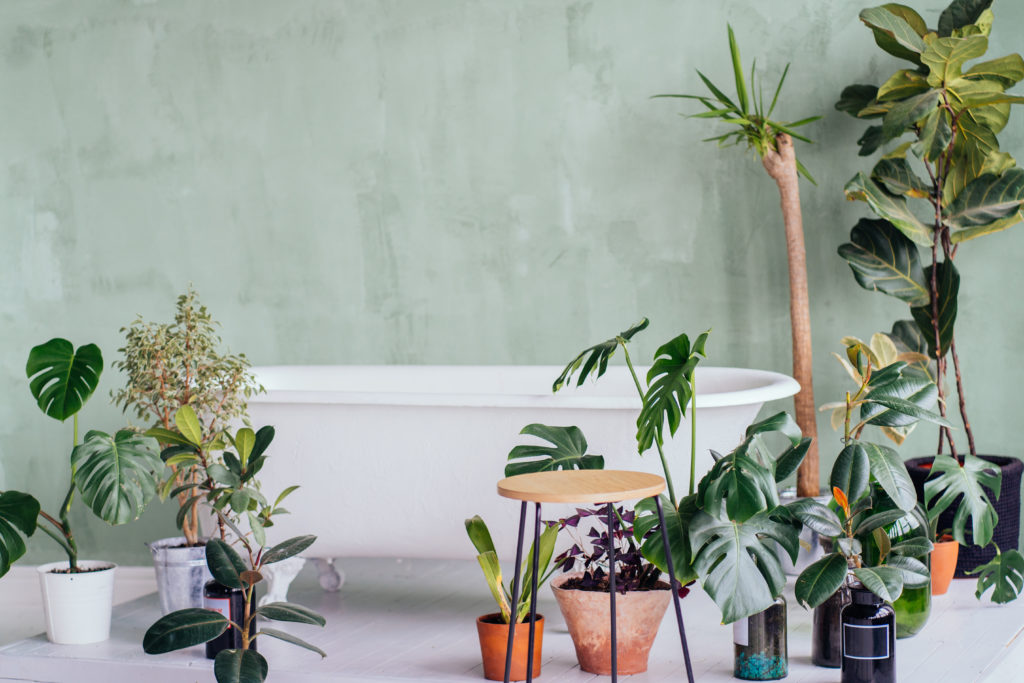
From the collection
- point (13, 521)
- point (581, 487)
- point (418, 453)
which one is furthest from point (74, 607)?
point (581, 487)

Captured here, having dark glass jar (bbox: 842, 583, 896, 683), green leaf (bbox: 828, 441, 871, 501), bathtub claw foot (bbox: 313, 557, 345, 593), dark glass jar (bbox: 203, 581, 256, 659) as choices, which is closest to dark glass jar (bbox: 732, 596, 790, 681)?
dark glass jar (bbox: 842, 583, 896, 683)

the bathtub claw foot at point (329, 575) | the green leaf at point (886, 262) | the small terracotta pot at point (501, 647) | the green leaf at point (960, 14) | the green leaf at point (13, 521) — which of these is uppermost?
the green leaf at point (960, 14)

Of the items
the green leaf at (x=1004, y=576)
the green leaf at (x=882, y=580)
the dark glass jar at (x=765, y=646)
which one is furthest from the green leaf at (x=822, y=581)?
the green leaf at (x=1004, y=576)

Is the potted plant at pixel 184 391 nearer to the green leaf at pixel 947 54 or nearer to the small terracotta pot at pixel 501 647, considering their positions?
the small terracotta pot at pixel 501 647

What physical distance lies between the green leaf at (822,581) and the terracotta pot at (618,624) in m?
0.36

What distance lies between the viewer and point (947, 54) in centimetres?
271

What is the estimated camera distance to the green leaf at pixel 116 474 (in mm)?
2275

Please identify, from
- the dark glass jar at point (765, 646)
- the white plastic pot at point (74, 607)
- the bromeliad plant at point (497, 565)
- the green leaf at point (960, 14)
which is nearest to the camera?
the dark glass jar at point (765, 646)

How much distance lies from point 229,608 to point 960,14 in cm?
256

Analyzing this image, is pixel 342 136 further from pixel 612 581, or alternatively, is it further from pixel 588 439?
pixel 612 581

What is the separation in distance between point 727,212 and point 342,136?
1.42 metres

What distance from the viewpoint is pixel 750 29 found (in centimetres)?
333

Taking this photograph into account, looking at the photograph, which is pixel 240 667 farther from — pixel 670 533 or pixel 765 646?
pixel 765 646

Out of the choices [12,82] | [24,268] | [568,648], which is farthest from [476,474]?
[12,82]
